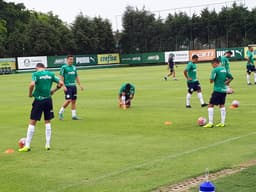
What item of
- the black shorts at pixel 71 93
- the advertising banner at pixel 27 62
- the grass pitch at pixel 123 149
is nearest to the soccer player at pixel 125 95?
the grass pitch at pixel 123 149

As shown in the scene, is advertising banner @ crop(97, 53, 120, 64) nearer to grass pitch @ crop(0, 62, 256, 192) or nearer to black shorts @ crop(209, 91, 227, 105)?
grass pitch @ crop(0, 62, 256, 192)

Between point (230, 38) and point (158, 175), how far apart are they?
2731 inches

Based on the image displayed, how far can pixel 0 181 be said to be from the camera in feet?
29.0

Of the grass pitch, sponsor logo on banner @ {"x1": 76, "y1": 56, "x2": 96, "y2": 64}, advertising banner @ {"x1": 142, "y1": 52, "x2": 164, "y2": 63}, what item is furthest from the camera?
sponsor logo on banner @ {"x1": 76, "y1": 56, "x2": 96, "y2": 64}

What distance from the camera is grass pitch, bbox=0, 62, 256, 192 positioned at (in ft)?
28.2

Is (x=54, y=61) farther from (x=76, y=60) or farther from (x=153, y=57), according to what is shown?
(x=153, y=57)

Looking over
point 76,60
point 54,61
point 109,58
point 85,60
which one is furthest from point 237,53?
point 54,61

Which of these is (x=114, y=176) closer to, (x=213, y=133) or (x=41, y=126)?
(x=213, y=133)

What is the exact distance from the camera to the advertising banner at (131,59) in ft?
243

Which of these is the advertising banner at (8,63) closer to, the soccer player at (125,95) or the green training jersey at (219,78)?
the soccer player at (125,95)

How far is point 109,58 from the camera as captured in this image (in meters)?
75.3

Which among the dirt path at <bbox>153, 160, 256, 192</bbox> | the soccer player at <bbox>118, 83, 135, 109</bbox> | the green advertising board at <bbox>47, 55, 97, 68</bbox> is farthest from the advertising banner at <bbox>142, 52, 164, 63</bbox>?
the dirt path at <bbox>153, 160, 256, 192</bbox>

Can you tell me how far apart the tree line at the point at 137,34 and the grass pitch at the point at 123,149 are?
57097mm

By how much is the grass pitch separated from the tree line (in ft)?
187
